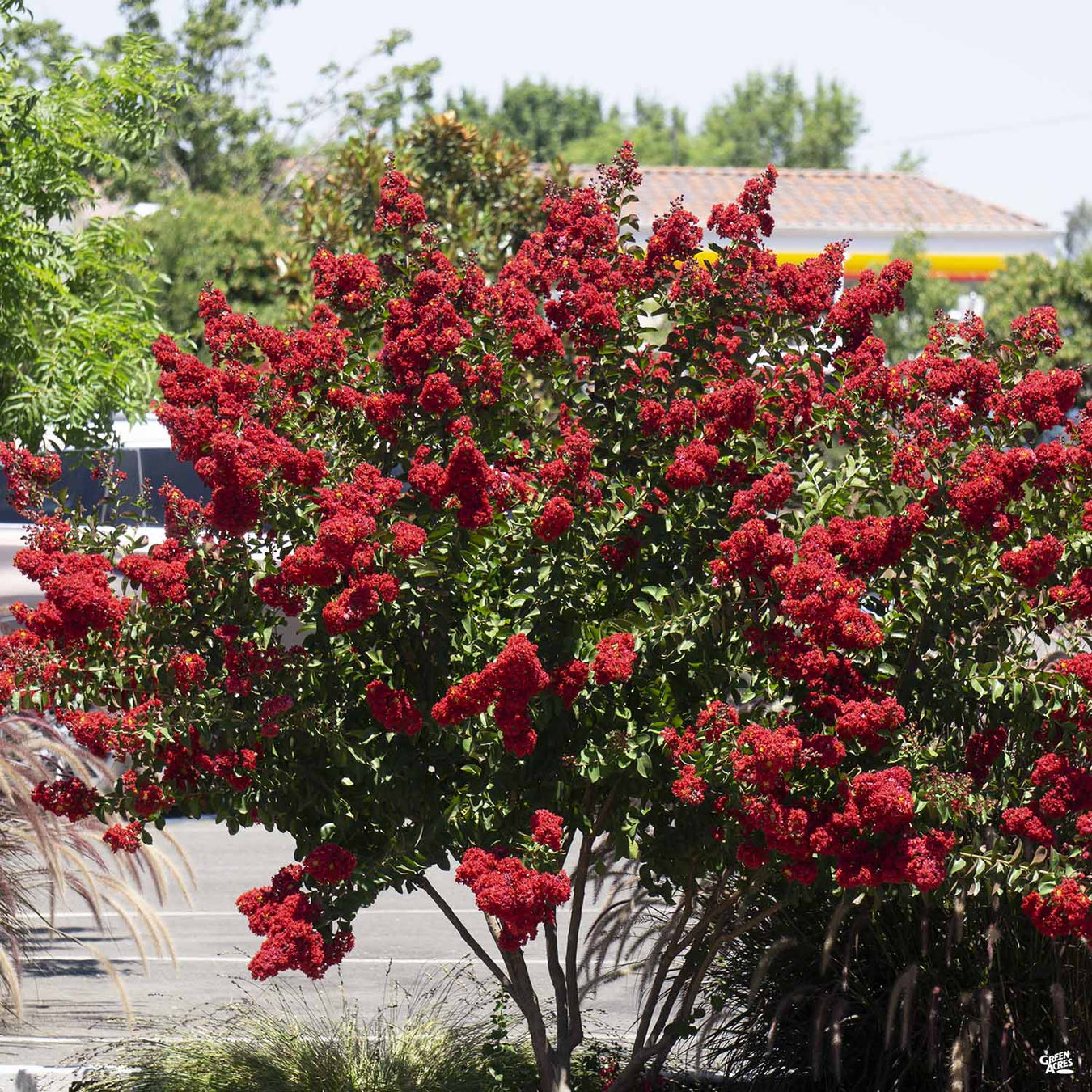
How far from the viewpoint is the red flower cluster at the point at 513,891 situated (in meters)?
4.24

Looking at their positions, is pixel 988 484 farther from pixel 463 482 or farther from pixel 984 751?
pixel 463 482

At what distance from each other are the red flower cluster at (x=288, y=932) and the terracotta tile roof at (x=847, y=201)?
3096 cm

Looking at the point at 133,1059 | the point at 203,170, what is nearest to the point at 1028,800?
the point at 133,1059

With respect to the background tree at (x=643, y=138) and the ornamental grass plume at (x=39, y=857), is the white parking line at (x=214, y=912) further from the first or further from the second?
the background tree at (x=643, y=138)

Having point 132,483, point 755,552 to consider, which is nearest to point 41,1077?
point 755,552

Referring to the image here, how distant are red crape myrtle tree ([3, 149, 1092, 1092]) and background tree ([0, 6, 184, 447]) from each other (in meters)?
3.72

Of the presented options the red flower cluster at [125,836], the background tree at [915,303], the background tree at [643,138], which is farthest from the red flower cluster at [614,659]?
the background tree at [643,138]

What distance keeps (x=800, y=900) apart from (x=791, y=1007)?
549mm

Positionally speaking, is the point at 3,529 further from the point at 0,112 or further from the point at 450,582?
the point at 450,582

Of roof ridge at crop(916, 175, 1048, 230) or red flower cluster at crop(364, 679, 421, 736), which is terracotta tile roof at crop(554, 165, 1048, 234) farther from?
red flower cluster at crop(364, 679, 421, 736)

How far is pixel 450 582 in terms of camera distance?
4.67 metres

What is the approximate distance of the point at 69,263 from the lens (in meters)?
8.95

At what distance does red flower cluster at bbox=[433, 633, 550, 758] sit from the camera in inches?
164

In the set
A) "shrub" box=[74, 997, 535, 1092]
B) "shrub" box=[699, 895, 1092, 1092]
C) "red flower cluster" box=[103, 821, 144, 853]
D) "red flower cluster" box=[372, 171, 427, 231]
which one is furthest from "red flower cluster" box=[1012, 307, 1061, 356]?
"shrub" box=[74, 997, 535, 1092]
